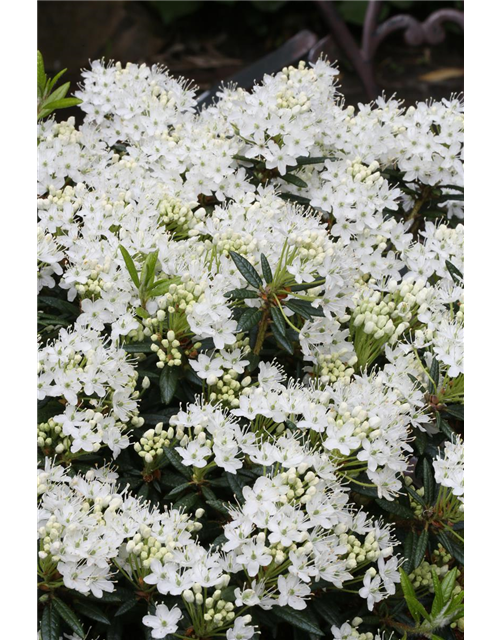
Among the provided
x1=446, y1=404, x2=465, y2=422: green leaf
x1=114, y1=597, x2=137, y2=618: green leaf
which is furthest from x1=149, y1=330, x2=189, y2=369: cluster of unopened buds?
x1=446, y1=404, x2=465, y2=422: green leaf

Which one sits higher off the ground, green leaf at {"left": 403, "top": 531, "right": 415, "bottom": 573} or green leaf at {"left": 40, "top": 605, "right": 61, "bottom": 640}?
green leaf at {"left": 403, "top": 531, "right": 415, "bottom": 573}

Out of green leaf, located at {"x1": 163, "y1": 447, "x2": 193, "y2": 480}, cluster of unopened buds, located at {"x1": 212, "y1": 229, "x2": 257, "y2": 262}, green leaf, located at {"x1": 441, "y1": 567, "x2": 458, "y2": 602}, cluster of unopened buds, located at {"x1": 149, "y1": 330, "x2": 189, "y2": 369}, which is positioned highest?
cluster of unopened buds, located at {"x1": 212, "y1": 229, "x2": 257, "y2": 262}


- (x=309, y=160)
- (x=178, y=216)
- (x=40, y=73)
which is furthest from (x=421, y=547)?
(x=40, y=73)

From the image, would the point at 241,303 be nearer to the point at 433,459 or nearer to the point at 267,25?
the point at 433,459

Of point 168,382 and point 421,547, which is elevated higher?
point 168,382

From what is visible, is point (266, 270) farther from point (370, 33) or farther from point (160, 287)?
point (370, 33)

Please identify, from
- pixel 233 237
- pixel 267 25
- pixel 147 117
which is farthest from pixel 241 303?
pixel 267 25

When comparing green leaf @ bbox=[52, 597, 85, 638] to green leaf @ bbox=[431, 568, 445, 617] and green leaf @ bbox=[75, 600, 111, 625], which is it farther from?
green leaf @ bbox=[431, 568, 445, 617]
